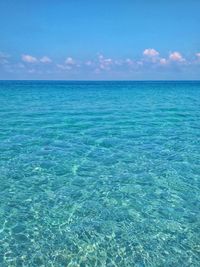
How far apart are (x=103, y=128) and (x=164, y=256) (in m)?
15.4

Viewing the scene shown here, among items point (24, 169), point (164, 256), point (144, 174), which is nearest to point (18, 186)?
point (24, 169)

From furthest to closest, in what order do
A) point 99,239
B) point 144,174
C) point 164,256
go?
point 144,174 → point 99,239 → point 164,256

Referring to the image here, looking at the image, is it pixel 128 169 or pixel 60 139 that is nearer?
pixel 128 169

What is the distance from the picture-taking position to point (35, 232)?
8.22m

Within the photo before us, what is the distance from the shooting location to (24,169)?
504 inches

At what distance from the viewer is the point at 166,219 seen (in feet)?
29.4

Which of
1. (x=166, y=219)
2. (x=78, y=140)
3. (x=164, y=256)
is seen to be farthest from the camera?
(x=78, y=140)

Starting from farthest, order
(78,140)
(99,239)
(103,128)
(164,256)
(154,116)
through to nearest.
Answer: (154,116)
(103,128)
(78,140)
(99,239)
(164,256)

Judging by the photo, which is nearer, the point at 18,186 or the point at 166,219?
the point at 166,219

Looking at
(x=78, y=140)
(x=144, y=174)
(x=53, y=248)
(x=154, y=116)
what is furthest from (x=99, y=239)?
(x=154, y=116)

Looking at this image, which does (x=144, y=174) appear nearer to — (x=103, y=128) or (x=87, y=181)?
(x=87, y=181)

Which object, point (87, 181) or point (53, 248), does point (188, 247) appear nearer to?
point (53, 248)

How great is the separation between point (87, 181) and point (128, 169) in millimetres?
2175

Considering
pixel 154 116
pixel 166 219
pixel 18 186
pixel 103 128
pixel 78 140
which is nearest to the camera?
pixel 166 219
